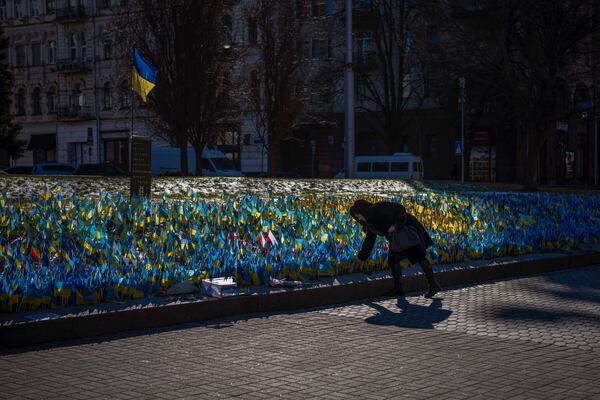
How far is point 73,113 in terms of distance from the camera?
61469 mm

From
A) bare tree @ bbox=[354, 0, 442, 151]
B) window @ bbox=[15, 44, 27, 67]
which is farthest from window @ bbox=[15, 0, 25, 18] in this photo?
bare tree @ bbox=[354, 0, 442, 151]

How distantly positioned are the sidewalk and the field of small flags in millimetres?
300

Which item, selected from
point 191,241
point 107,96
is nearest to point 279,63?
point 107,96

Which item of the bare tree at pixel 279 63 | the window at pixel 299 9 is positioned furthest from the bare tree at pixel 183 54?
the window at pixel 299 9

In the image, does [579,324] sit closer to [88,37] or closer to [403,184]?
[403,184]

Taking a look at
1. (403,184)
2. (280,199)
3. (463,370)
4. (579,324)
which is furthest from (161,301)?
(403,184)

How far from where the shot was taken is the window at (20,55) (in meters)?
65.2

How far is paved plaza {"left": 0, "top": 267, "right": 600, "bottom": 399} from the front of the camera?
6.12 meters

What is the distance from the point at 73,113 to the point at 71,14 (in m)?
7.02

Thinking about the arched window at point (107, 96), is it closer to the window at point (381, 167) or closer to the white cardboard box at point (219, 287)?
the window at point (381, 167)

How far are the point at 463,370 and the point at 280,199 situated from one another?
7837mm

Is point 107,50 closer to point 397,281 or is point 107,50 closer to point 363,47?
point 363,47

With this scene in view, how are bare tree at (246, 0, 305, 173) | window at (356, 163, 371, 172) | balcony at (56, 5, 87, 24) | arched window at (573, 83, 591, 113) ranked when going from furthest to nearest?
1. balcony at (56, 5, 87, 24)
2. window at (356, 163, 371, 172)
3. bare tree at (246, 0, 305, 173)
4. arched window at (573, 83, 591, 113)

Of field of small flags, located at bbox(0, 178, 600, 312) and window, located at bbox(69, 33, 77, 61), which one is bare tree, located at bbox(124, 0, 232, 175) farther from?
window, located at bbox(69, 33, 77, 61)
